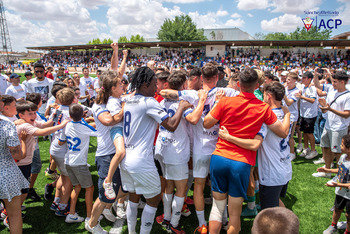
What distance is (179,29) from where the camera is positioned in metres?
67.8

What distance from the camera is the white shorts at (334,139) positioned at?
195 inches

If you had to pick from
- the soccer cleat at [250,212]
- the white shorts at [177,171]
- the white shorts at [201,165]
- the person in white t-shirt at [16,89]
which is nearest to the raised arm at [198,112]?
the white shorts at [201,165]

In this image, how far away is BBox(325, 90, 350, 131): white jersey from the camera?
15.5ft

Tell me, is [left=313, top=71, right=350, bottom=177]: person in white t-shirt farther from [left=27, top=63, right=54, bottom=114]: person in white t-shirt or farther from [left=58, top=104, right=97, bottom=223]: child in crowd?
[left=27, top=63, right=54, bottom=114]: person in white t-shirt

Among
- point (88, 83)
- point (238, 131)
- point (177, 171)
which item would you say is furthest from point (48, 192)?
point (88, 83)

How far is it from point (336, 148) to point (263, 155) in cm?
328

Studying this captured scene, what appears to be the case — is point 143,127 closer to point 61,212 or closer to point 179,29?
point 61,212

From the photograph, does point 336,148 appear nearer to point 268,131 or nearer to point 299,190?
point 299,190

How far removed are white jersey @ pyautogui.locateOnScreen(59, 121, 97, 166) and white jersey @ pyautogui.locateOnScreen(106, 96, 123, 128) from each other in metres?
0.72

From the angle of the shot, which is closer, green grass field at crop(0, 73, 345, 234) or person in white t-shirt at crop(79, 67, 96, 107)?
green grass field at crop(0, 73, 345, 234)

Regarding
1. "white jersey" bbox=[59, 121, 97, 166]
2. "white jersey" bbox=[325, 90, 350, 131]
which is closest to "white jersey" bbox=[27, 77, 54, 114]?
"white jersey" bbox=[59, 121, 97, 166]

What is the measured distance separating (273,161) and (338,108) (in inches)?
124

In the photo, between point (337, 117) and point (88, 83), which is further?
point (88, 83)

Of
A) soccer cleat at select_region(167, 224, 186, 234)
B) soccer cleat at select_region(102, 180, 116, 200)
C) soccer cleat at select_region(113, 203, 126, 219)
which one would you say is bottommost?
soccer cleat at select_region(113, 203, 126, 219)
